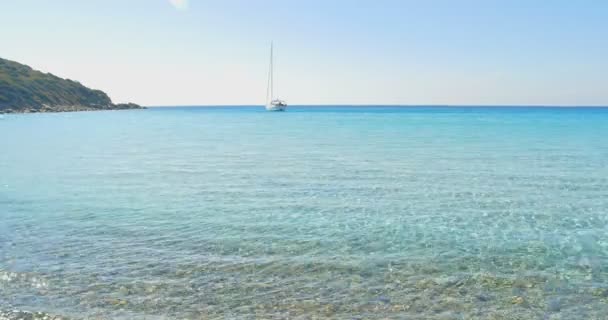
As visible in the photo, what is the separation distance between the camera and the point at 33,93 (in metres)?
161

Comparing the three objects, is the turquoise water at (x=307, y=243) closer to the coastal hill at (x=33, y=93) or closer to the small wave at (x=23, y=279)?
the small wave at (x=23, y=279)

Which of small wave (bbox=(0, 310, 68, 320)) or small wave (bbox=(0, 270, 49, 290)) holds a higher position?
small wave (bbox=(0, 310, 68, 320))

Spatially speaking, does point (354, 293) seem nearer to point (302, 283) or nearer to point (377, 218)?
point (302, 283)

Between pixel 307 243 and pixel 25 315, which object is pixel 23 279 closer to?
pixel 25 315

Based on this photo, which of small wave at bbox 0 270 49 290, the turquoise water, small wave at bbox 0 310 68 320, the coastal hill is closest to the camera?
small wave at bbox 0 310 68 320

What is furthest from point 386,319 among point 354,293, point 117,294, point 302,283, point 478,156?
point 478,156

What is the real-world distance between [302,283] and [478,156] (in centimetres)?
3012

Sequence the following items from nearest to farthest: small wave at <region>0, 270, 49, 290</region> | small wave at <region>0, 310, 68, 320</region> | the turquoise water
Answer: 1. small wave at <region>0, 310, 68, 320</region>
2. the turquoise water
3. small wave at <region>0, 270, 49, 290</region>

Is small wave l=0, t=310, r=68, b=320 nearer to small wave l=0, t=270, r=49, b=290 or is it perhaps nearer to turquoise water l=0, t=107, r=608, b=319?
turquoise water l=0, t=107, r=608, b=319

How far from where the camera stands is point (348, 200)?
20.5 m

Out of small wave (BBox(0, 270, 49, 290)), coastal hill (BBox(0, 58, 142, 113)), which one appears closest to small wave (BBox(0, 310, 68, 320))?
small wave (BBox(0, 270, 49, 290))

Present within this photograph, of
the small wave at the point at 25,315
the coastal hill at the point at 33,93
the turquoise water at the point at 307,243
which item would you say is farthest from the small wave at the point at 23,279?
the coastal hill at the point at 33,93

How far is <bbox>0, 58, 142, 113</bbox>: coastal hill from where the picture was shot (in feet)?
478

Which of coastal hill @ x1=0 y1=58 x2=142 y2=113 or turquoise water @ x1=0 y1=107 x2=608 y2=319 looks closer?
turquoise water @ x1=0 y1=107 x2=608 y2=319
